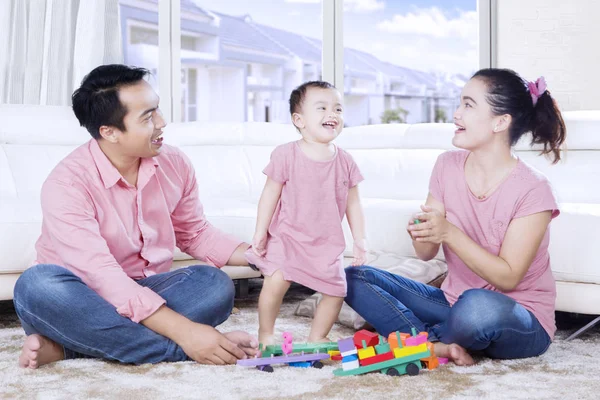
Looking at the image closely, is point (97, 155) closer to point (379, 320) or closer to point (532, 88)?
point (379, 320)

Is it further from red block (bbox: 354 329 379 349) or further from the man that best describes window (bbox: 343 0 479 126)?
red block (bbox: 354 329 379 349)

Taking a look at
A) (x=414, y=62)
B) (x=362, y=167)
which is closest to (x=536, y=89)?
(x=362, y=167)

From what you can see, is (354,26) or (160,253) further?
(354,26)

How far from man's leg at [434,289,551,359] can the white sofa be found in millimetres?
391

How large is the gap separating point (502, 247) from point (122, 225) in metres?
0.93

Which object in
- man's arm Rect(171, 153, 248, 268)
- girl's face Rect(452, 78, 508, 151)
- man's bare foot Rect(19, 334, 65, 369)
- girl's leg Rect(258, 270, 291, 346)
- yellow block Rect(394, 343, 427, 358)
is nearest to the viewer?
yellow block Rect(394, 343, 427, 358)

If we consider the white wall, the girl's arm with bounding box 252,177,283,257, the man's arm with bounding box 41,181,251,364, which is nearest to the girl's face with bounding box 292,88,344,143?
the girl's arm with bounding box 252,177,283,257

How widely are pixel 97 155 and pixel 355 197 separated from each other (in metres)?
0.69

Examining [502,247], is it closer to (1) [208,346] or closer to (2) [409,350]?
(2) [409,350]

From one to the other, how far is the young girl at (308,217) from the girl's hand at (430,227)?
12.1 inches

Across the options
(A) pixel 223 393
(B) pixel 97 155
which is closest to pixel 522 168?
(A) pixel 223 393

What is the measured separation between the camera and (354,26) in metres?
5.78

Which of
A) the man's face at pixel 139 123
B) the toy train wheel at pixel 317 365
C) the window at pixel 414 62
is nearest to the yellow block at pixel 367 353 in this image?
the toy train wheel at pixel 317 365

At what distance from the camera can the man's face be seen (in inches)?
74.4
